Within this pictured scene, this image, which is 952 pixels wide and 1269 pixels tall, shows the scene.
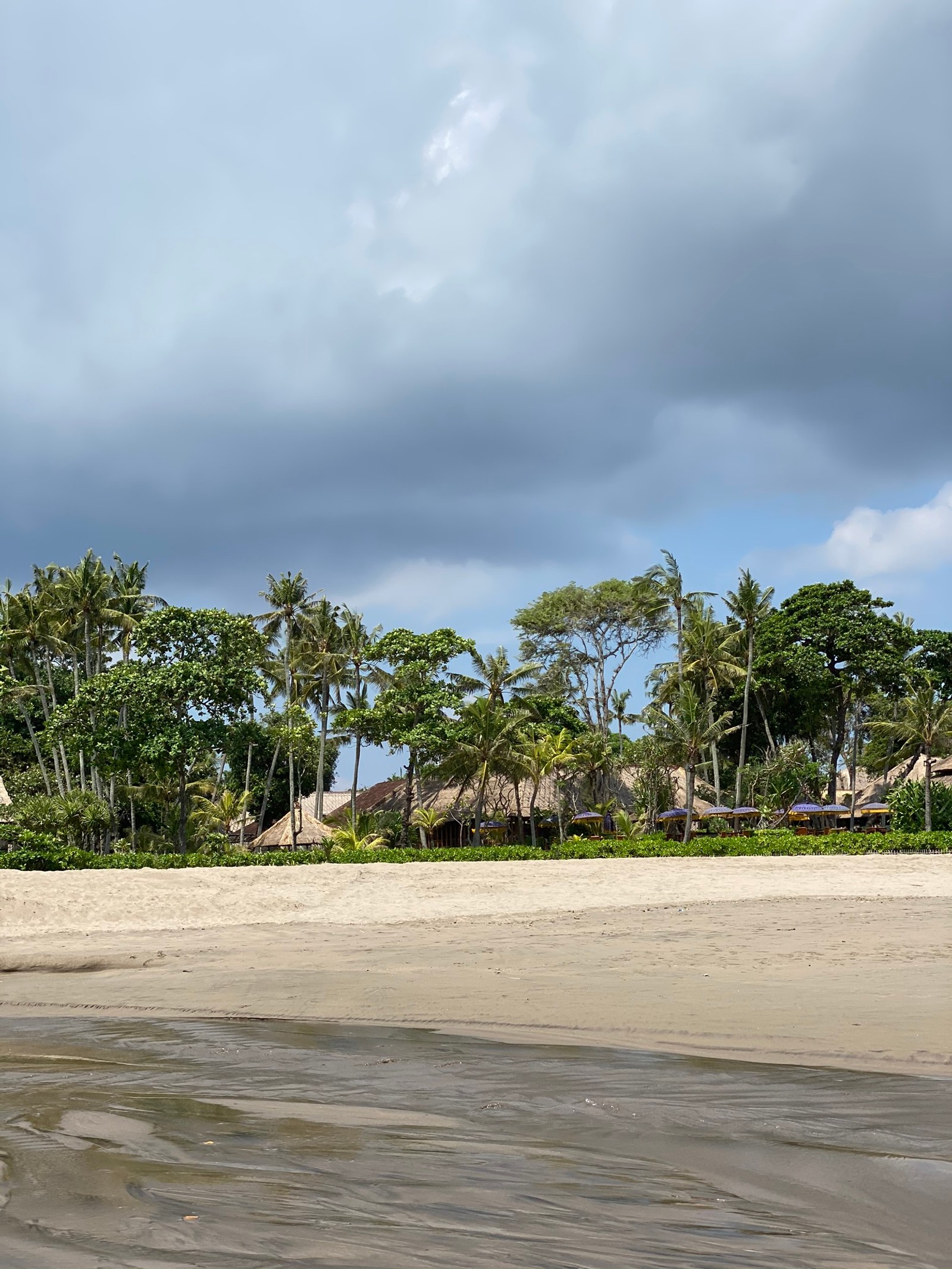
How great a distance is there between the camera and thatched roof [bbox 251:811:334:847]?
42.0 m

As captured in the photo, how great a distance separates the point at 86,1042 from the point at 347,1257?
6.58 metres

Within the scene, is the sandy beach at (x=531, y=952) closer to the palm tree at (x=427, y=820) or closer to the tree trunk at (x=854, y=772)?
the palm tree at (x=427, y=820)

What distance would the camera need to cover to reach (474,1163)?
14.1ft

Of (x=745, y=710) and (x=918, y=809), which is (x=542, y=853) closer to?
(x=918, y=809)

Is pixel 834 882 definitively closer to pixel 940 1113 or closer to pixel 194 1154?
pixel 940 1113

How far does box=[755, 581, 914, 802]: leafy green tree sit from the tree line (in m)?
0.12

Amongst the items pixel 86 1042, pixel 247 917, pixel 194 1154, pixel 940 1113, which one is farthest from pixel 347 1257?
pixel 247 917

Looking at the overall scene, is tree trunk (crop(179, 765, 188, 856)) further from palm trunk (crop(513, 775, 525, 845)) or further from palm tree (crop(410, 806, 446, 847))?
palm trunk (crop(513, 775, 525, 845))

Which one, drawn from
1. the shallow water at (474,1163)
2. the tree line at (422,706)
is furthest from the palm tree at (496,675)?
the shallow water at (474,1163)

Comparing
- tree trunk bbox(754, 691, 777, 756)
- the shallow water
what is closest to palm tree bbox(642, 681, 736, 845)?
tree trunk bbox(754, 691, 777, 756)

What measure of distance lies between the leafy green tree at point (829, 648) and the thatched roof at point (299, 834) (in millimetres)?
25088

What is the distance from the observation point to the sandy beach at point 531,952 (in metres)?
7.98

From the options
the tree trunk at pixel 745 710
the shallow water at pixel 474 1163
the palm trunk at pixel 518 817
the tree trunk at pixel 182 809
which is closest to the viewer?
the shallow water at pixel 474 1163

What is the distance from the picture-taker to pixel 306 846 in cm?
4084
